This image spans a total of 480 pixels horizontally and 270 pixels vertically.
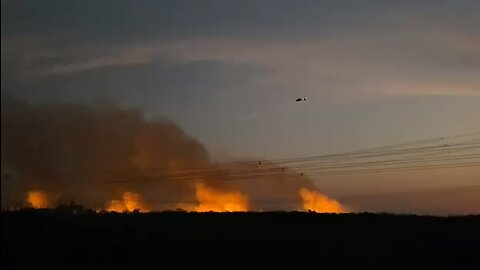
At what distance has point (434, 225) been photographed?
6194 cm

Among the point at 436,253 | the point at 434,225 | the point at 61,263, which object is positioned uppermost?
the point at 434,225

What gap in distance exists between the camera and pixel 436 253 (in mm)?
49531

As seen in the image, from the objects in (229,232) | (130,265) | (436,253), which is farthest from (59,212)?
(436,253)

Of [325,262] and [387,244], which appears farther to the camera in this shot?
[387,244]

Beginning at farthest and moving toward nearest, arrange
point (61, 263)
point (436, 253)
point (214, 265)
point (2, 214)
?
point (436, 253) < point (214, 265) < point (61, 263) < point (2, 214)

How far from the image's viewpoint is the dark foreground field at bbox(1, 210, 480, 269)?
39.6m

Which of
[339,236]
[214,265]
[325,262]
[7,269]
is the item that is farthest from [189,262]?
[7,269]

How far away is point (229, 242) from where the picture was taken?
159 feet

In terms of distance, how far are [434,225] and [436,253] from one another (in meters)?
12.8

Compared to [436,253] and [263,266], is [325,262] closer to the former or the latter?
[263,266]

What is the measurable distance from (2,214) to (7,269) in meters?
6.90

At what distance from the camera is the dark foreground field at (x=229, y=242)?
39.6 meters

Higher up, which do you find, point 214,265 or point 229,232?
point 229,232

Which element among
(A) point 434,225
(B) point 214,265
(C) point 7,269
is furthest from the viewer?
(A) point 434,225
